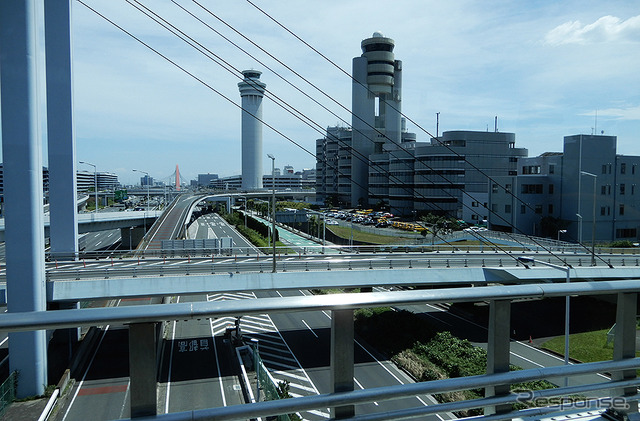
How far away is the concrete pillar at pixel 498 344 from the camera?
169 cm

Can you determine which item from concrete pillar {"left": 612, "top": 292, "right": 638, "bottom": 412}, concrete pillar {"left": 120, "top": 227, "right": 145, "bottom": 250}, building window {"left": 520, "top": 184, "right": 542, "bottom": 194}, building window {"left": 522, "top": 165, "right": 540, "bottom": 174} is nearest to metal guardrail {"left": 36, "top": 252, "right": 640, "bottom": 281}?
concrete pillar {"left": 612, "top": 292, "right": 638, "bottom": 412}

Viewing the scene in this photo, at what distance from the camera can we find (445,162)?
4769 cm

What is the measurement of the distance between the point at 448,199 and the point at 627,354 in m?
47.2

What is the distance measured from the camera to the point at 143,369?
1.39 meters

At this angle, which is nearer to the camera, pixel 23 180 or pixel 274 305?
pixel 274 305

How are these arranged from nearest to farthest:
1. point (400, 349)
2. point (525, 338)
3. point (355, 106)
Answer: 1. point (400, 349)
2. point (525, 338)
3. point (355, 106)

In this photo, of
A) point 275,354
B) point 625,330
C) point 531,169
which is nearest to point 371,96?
point 531,169

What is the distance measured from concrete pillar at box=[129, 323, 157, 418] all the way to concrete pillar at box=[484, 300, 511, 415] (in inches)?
46.0

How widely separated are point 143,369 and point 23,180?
1137 cm

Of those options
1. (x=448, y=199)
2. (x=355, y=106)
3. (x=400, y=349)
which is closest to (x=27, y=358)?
(x=400, y=349)

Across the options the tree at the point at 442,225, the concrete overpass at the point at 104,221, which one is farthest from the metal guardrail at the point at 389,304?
the tree at the point at 442,225

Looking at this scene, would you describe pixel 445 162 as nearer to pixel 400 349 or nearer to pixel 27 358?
pixel 400 349

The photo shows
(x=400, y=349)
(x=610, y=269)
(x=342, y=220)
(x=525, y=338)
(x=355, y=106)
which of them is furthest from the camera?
(x=355, y=106)

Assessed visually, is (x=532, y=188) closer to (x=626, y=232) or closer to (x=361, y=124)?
(x=626, y=232)
